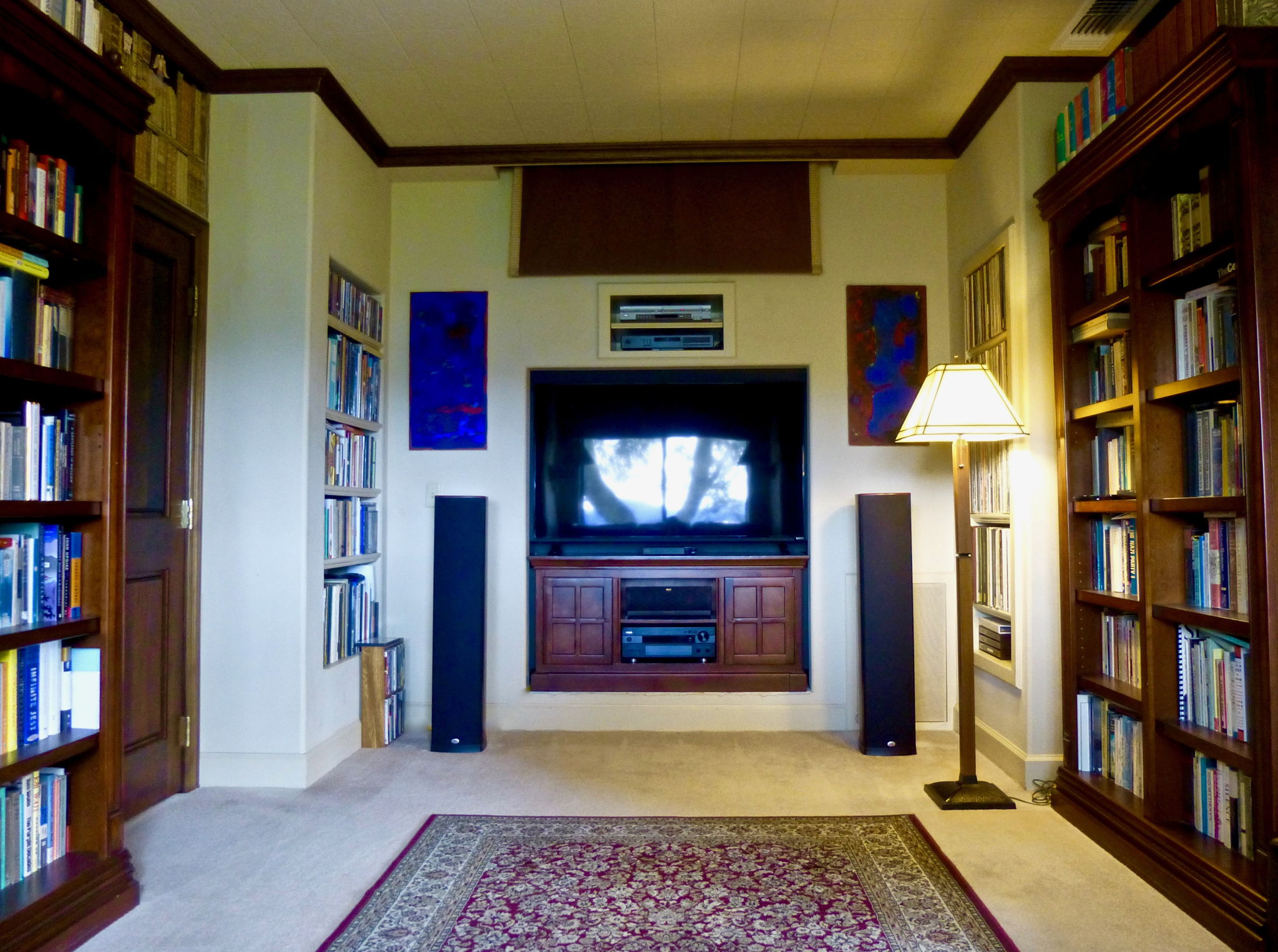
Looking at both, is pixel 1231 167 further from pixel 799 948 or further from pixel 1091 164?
pixel 799 948

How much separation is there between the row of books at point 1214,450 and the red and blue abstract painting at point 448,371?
9.46 ft

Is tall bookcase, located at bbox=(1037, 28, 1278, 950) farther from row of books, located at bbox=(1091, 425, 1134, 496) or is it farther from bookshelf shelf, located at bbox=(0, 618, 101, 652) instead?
bookshelf shelf, located at bbox=(0, 618, 101, 652)

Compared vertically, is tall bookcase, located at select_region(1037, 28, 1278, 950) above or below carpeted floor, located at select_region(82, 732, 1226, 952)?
above

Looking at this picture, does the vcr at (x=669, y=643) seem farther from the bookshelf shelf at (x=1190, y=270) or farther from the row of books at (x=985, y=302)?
A: the bookshelf shelf at (x=1190, y=270)

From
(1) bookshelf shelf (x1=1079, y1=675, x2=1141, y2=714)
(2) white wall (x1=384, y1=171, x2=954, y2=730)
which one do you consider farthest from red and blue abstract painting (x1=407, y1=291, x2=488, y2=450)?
(1) bookshelf shelf (x1=1079, y1=675, x2=1141, y2=714)

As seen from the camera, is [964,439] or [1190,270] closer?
[1190,270]

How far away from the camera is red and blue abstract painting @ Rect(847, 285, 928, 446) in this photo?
12.4 feet

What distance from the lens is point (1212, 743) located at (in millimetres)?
1978

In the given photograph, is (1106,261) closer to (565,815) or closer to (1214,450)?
(1214,450)

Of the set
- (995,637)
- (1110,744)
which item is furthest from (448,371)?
(1110,744)

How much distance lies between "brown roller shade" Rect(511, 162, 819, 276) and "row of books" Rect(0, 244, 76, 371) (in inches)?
85.1

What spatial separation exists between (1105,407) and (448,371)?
2862 mm

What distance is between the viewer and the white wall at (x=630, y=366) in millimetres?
3729

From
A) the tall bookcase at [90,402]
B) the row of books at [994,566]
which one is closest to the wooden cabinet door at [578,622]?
the row of books at [994,566]
